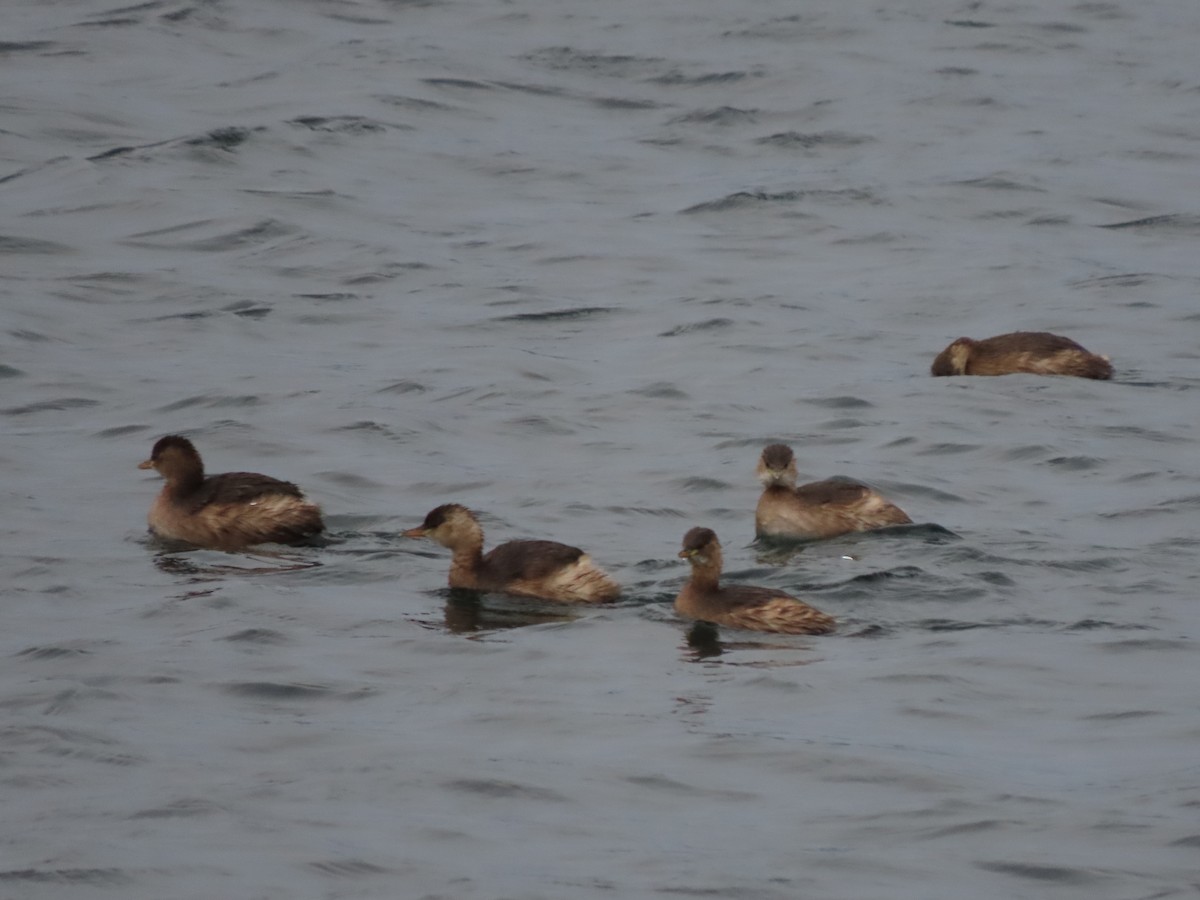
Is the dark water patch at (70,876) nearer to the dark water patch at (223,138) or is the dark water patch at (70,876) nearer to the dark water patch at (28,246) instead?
the dark water patch at (28,246)

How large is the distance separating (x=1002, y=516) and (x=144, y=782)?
25.3 ft

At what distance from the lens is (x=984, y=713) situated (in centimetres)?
1134

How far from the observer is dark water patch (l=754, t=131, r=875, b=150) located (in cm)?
3145

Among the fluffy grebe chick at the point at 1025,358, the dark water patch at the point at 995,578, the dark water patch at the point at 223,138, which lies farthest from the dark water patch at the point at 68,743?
the dark water patch at the point at 223,138

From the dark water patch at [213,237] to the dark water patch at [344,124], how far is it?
488 cm

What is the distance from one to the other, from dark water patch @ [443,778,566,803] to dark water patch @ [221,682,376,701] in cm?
148

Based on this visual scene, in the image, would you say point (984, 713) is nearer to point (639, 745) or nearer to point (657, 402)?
point (639, 745)

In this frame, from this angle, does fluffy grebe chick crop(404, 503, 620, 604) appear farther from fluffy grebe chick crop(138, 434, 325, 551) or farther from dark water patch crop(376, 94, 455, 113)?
dark water patch crop(376, 94, 455, 113)

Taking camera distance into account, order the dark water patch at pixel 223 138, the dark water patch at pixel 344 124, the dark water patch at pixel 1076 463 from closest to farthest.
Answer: the dark water patch at pixel 1076 463 < the dark water patch at pixel 223 138 < the dark water patch at pixel 344 124

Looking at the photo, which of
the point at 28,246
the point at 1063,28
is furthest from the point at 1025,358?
the point at 1063,28

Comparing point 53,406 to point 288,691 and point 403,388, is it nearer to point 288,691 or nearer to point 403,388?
point 403,388

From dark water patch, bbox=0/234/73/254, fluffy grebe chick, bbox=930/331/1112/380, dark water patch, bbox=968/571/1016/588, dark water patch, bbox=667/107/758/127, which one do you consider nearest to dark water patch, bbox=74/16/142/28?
dark water patch, bbox=667/107/758/127

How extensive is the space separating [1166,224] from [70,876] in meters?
21.3

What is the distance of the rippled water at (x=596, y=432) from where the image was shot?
388 inches
